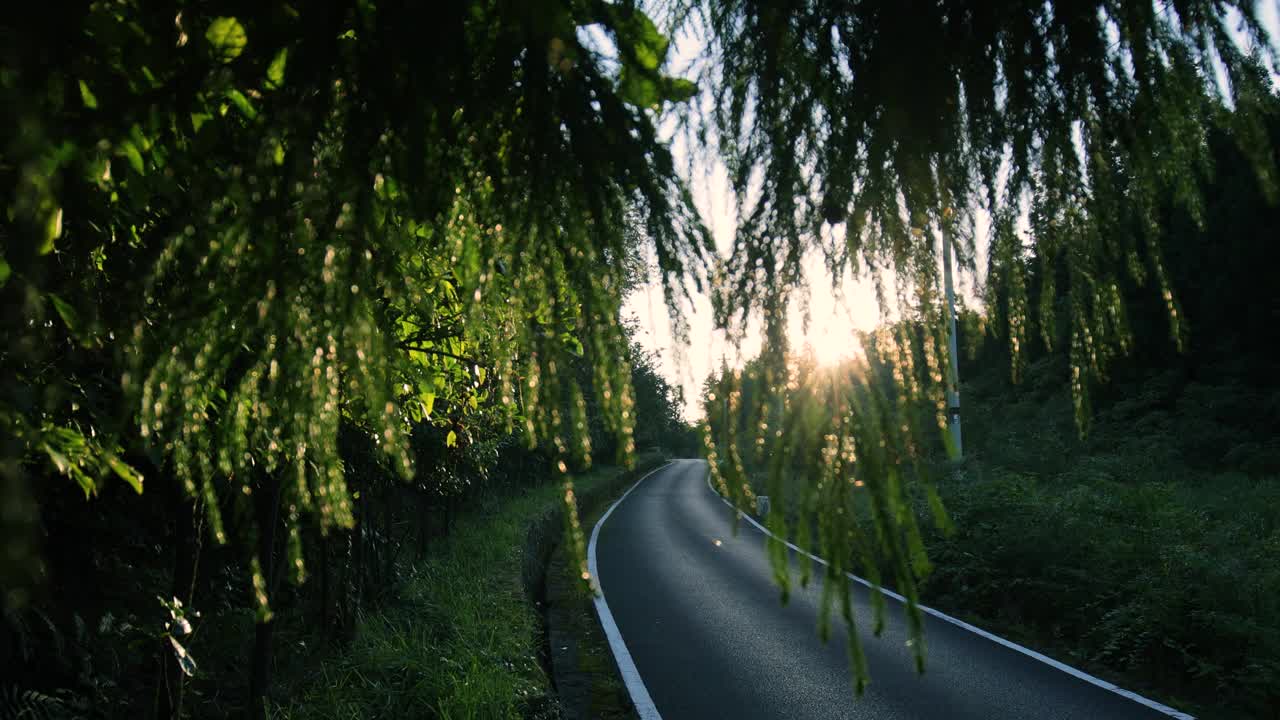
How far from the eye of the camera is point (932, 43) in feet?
4.31

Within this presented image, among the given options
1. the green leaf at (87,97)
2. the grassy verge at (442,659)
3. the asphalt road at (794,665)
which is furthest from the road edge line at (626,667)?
the green leaf at (87,97)

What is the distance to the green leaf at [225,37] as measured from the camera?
48.6 inches

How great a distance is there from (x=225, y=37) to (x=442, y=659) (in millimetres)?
5678

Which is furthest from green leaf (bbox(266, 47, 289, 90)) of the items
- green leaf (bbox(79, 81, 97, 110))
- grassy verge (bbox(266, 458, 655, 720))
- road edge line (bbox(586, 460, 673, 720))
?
road edge line (bbox(586, 460, 673, 720))

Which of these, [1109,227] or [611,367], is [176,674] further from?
[1109,227]

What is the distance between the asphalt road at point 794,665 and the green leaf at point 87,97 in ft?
20.4

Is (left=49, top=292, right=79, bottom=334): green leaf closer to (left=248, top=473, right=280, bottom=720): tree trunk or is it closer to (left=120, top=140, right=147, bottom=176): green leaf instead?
(left=120, top=140, right=147, bottom=176): green leaf

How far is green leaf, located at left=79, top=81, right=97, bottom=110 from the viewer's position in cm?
126

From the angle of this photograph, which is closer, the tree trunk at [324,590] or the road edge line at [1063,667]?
the road edge line at [1063,667]

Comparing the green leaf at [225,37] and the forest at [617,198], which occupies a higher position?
the green leaf at [225,37]

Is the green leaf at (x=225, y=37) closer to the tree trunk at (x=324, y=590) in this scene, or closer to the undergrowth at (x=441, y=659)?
Answer: the undergrowth at (x=441, y=659)

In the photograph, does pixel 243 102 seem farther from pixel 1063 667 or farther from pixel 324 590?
pixel 1063 667

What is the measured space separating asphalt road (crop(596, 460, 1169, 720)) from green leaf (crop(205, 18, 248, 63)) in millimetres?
6139

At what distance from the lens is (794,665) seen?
310 inches
